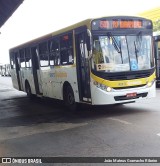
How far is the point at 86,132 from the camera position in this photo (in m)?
8.53

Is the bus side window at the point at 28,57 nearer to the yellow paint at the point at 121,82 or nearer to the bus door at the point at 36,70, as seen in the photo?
the bus door at the point at 36,70

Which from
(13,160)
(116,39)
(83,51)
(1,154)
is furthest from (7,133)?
(116,39)

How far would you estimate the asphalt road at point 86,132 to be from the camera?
22.2 feet

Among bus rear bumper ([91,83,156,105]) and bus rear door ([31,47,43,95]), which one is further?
bus rear door ([31,47,43,95])

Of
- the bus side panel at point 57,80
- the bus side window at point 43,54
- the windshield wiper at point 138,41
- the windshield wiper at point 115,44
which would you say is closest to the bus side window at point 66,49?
the bus side panel at point 57,80

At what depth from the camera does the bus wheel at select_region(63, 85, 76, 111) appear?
12053mm

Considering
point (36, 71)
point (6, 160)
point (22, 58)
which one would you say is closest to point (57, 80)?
point (36, 71)

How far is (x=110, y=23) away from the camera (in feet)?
34.1

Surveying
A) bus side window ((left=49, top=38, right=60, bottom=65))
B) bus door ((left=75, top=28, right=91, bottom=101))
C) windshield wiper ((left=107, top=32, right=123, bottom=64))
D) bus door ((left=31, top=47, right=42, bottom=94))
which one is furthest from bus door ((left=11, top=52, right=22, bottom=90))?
windshield wiper ((left=107, top=32, right=123, bottom=64))

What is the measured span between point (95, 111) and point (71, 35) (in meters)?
2.75

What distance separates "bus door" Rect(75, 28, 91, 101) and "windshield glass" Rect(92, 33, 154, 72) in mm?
494

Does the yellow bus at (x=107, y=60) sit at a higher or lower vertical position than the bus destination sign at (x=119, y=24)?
lower

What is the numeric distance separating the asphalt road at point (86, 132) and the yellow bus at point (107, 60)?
67cm

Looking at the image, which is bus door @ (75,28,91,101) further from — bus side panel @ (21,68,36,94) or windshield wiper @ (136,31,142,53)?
bus side panel @ (21,68,36,94)
